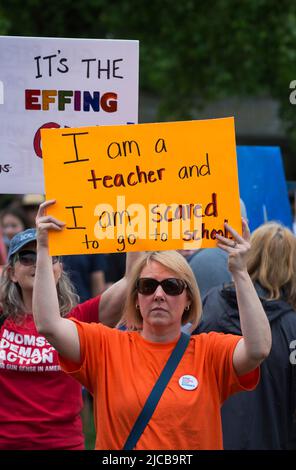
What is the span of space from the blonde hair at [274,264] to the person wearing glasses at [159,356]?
0.95m

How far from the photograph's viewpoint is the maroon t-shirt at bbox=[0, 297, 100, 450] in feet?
14.1

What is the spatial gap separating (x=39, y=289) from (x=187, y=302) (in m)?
0.62

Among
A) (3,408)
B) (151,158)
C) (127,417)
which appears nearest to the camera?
(127,417)

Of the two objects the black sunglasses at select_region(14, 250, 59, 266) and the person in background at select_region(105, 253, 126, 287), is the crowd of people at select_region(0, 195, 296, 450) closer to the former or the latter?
the black sunglasses at select_region(14, 250, 59, 266)

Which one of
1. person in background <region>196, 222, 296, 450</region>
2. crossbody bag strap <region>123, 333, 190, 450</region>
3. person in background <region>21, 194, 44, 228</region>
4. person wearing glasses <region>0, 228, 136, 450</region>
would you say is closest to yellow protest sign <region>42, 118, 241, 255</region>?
crossbody bag strap <region>123, 333, 190, 450</region>

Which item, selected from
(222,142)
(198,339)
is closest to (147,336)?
(198,339)

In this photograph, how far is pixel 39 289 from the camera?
11.7 ft

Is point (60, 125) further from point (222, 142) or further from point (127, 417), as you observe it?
point (127, 417)

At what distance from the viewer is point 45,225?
11.8 feet

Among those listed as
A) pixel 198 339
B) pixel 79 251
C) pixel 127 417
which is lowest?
pixel 127 417

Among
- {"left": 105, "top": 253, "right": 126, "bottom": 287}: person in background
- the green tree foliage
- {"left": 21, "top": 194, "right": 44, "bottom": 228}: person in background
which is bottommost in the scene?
{"left": 105, "top": 253, "right": 126, "bottom": 287}: person in background

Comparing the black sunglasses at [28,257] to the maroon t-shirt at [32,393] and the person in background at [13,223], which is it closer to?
the maroon t-shirt at [32,393]

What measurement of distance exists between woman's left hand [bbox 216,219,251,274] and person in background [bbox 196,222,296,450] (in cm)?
100

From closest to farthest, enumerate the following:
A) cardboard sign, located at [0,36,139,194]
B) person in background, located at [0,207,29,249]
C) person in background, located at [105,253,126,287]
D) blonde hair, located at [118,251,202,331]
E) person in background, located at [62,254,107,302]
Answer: blonde hair, located at [118,251,202,331], cardboard sign, located at [0,36,139,194], person in background, located at [62,254,107,302], person in background, located at [105,253,126,287], person in background, located at [0,207,29,249]
